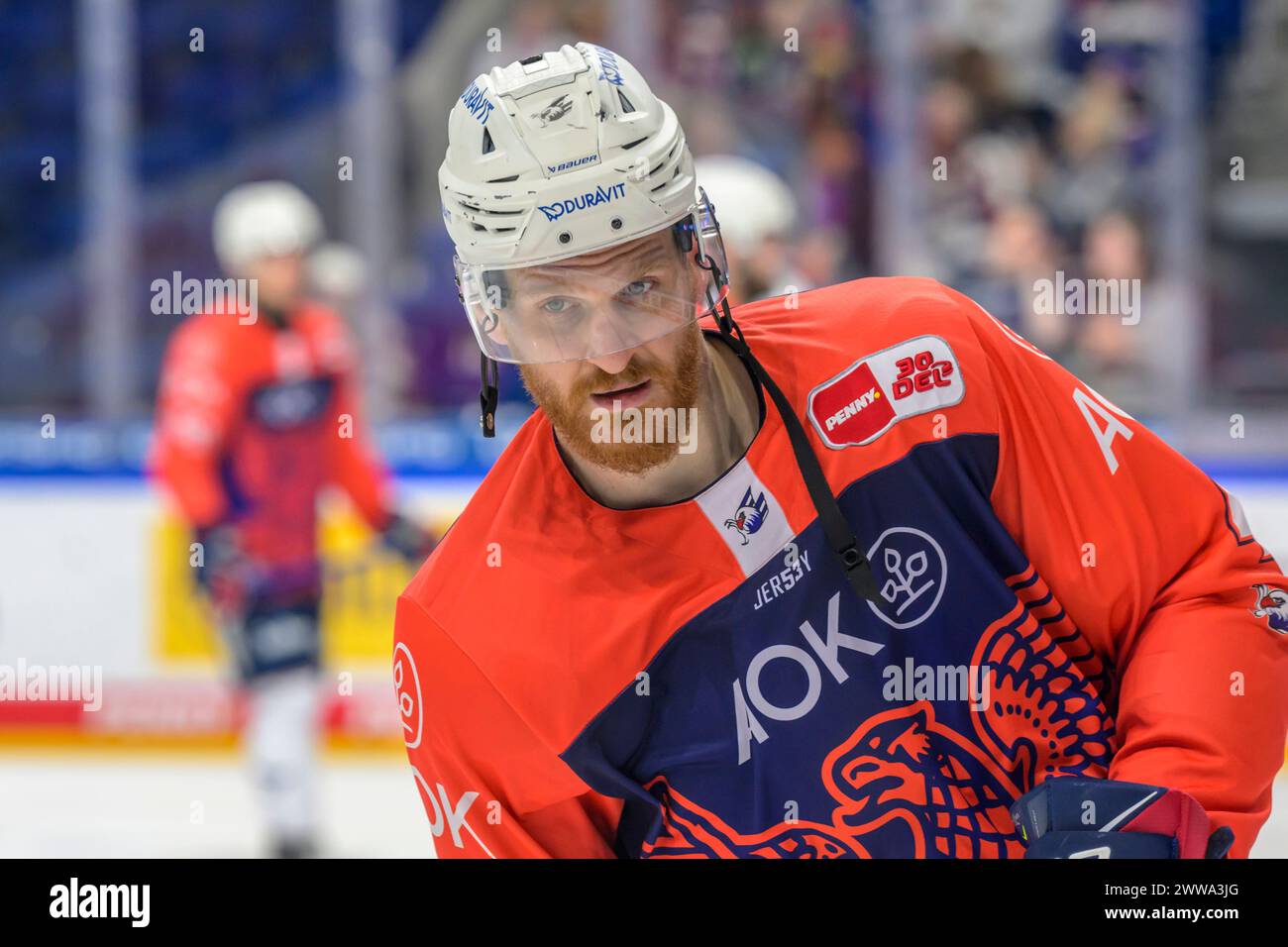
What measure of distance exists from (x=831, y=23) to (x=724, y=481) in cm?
388

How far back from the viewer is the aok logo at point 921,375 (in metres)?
1.60

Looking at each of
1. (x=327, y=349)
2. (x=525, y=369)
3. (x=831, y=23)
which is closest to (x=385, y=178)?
(x=327, y=349)

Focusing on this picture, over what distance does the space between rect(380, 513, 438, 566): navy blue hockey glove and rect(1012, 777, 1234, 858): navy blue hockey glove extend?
10.9ft

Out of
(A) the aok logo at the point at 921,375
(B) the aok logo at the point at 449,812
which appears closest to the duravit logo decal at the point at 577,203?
(A) the aok logo at the point at 921,375

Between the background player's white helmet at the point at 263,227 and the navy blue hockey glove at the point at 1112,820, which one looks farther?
the background player's white helmet at the point at 263,227

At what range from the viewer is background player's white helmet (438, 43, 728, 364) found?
152 cm

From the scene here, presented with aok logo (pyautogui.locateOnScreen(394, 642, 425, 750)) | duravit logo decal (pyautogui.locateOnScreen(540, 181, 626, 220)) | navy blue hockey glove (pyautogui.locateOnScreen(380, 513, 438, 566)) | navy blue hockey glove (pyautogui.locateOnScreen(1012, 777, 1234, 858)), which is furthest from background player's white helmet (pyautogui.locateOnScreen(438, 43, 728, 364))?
navy blue hockey glove (pyautogui.locateOnScreen(380, 513, 438, 566))

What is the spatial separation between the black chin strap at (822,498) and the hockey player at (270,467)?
2.98m

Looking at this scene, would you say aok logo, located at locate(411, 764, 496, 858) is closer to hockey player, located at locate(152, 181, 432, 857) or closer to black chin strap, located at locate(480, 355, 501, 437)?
black chin strap, located at locate(480, 355, 501, 437)

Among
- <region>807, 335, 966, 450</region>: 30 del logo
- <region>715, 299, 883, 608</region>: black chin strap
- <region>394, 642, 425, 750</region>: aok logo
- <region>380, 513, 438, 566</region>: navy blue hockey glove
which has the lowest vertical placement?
<region>380, 513, 438, 566</region>: navy blue hockey glove

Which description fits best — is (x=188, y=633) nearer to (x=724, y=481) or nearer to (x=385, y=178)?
(x=385, y=178)

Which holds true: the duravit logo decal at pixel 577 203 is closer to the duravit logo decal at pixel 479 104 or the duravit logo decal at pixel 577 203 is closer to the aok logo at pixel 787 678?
the duravit logo decal at pixel 479 104

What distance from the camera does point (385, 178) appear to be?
5.18 meters

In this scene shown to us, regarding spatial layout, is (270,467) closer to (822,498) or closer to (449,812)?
(449,812)
